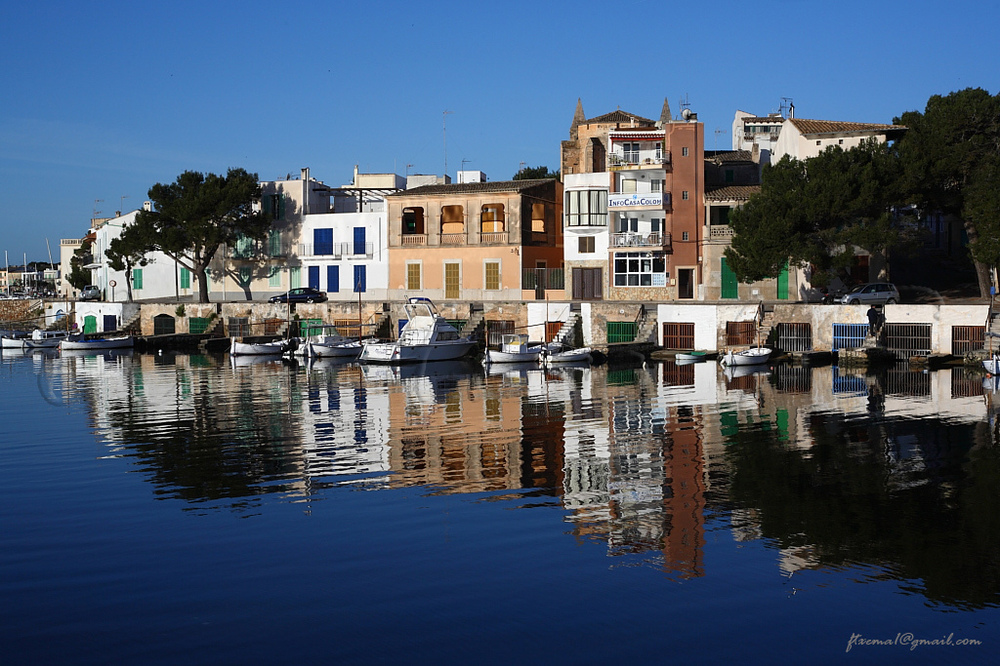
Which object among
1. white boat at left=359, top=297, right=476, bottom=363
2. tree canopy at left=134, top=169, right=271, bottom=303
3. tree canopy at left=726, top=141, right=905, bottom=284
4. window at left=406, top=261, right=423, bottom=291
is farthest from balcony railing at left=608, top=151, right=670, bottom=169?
tree canopy at left=134, top=169, right=271, bottom=303

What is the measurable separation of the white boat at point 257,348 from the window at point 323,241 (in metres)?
12.6

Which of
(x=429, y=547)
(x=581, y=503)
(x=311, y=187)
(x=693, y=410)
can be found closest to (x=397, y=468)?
(x=581, y=503)

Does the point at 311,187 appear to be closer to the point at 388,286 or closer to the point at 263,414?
the point at 388,286

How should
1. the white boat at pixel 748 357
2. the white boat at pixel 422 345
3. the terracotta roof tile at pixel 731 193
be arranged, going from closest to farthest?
the white boat at pixel 748 357 < the white boat at pixel 422 345 < the terracotta roof tile at pixel 731 193

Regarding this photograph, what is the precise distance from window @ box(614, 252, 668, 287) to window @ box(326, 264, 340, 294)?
22.6 meters

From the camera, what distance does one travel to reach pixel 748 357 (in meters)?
50.5

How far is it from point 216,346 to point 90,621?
57.9 m

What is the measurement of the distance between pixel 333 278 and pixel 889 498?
195ft

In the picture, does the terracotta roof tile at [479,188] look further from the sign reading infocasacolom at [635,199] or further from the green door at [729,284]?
the green door at [729,284]

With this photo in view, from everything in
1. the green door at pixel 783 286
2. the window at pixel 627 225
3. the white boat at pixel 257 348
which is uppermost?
the window at pixel 627 225

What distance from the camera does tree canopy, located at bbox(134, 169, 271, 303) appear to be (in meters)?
73.1

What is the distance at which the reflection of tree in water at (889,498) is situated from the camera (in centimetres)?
1541

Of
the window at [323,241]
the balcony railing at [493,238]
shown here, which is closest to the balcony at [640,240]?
the balcony railing at [493,238]

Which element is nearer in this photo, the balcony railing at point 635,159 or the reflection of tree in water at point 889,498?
the reflection of tree in water at point 889,498
